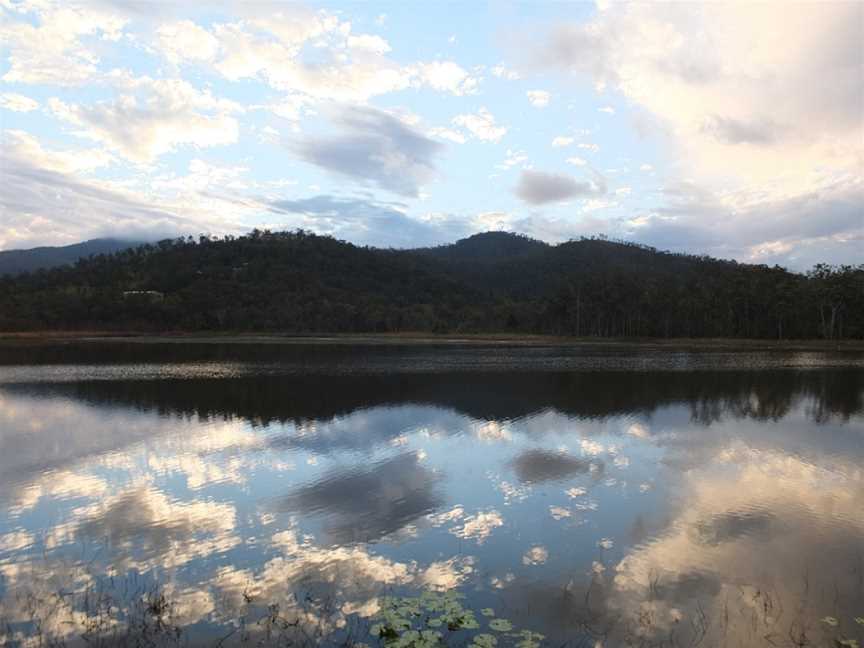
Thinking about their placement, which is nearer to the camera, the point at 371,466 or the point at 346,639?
the point at 346,639

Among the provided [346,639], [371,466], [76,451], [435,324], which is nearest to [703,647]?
[346,639]

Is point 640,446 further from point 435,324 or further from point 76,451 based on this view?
point 435,324

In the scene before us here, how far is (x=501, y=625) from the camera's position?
6.48 metres

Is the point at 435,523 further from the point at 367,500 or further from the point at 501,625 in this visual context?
the point at 501,625

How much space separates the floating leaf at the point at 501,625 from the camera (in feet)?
21.1

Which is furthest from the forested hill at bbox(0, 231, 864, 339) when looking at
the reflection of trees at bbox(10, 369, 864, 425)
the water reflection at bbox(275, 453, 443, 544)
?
the water reflection at bbox(275, 453, 443, 544)

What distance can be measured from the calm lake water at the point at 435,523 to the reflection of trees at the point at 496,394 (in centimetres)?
42

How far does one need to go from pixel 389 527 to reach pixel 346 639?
146 inches

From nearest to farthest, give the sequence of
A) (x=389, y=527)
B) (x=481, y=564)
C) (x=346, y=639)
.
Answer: (x=346, y=639), (x=481, y=564), (x=389, y=527)

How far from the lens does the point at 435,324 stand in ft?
382

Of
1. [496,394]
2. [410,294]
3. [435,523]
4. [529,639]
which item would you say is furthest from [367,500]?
[410,294]

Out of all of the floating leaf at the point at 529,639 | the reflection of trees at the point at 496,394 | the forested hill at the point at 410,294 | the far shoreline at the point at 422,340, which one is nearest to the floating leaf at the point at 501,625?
the floating leaf at the point at 529,639

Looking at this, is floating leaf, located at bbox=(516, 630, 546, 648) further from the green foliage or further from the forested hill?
the forested hill

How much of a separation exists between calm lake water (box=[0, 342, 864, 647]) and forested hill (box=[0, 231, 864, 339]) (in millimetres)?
73600
